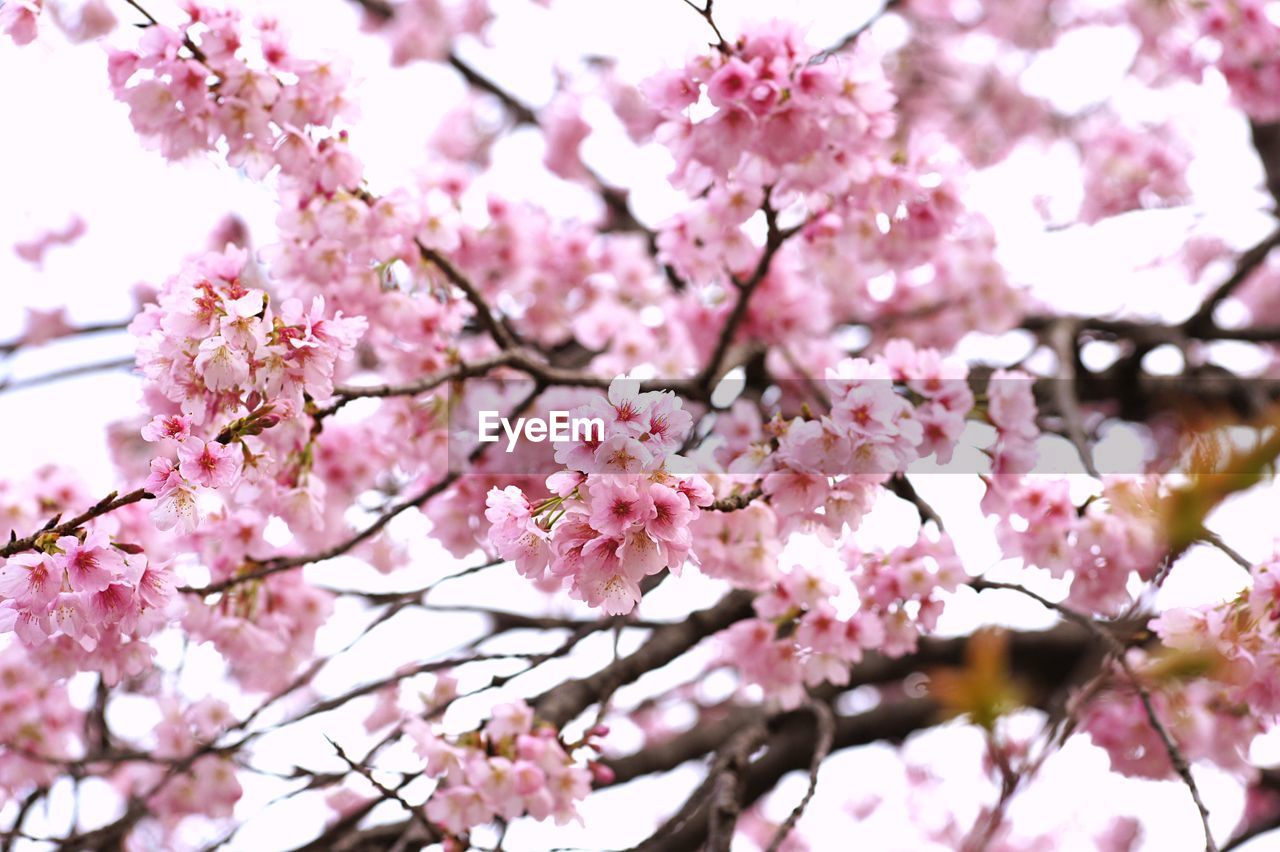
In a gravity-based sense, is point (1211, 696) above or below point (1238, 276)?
below

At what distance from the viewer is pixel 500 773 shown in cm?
213

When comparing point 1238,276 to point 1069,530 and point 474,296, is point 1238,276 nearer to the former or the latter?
point 1069,530

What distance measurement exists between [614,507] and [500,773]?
97 cm

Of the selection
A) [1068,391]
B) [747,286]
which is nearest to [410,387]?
[747,286]

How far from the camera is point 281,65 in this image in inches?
83.9

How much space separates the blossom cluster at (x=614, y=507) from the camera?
140cm

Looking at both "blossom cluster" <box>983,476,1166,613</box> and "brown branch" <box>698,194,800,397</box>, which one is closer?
"blossom cluster" <box>983,476,1166,613</box>

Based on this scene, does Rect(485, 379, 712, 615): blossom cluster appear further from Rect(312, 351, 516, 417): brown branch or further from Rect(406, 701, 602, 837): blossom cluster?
Rect(406, 701, 602, 837): blossom cluster

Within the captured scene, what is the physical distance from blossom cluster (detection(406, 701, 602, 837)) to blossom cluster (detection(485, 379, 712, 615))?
31.4 inches

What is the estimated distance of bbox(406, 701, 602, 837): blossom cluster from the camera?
2137mm

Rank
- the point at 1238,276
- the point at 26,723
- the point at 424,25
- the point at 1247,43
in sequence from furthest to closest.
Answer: the point at 424,25 < the point at 1238,276 < the point at 1247,43 < the point at 26,723

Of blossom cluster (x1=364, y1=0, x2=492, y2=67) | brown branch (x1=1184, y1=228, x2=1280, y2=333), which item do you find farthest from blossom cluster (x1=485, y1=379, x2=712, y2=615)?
blossom cluster (x1=364, y1=0, x2=492, y2=67)

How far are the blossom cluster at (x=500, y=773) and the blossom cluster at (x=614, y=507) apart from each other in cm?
80

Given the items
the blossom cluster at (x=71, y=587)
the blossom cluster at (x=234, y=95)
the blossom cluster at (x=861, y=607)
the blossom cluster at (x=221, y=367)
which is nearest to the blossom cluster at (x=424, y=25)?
the blossom cluster at (x=234, y=95)
